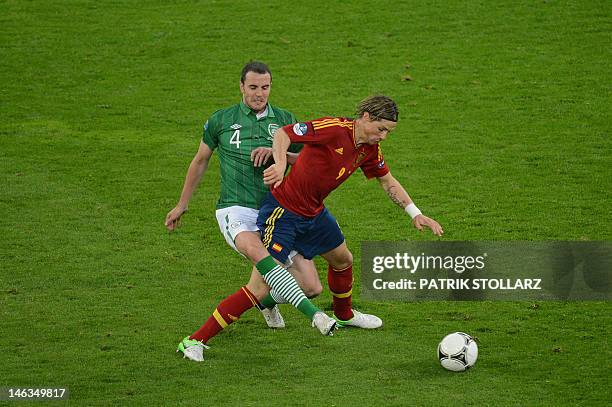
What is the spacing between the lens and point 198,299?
419 inches

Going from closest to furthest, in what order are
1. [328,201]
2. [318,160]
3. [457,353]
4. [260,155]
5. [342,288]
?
1. [457,353]
2. [318,160]
3. [260,155]
4. [342,288]
5. [328,201]

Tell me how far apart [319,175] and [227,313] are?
141 cm

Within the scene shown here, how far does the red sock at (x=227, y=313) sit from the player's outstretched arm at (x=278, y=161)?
103cm

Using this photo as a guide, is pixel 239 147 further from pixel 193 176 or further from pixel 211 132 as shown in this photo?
pixel 193 176

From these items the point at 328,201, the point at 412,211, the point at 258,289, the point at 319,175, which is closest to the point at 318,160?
the point at 319,175

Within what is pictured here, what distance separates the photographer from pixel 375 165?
30.1ft

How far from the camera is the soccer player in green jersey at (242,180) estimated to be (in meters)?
9.05

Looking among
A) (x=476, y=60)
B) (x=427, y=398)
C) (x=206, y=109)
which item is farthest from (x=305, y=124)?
(x=476, y=60)

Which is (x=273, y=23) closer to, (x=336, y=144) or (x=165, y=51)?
(x=165, y=51)

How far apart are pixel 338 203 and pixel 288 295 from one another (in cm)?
494

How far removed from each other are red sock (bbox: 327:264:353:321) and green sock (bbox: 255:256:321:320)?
3.49ft

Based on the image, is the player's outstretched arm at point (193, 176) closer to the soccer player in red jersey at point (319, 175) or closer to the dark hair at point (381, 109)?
the soccer player in red jersey at point (319, 175)

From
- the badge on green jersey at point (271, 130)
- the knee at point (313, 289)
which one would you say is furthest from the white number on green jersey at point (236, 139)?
the knee at point (313, 289)

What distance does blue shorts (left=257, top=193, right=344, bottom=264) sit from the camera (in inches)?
352
